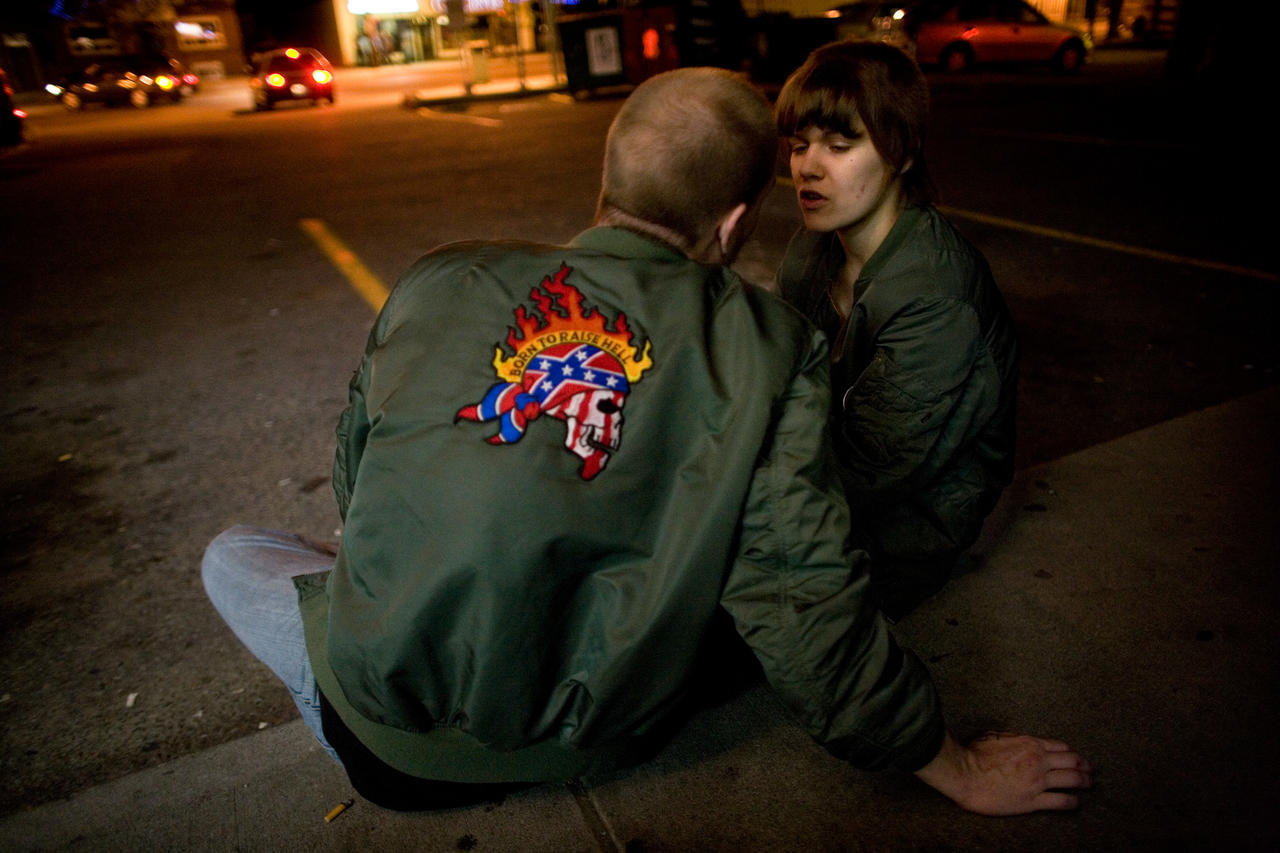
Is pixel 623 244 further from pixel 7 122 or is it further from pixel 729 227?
pixel 7 122

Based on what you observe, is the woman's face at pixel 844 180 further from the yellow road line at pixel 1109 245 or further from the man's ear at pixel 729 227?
the yellow road line at pixel 1109 245

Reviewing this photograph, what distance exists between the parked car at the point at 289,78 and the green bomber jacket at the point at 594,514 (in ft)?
71.0

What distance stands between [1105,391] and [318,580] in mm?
3282

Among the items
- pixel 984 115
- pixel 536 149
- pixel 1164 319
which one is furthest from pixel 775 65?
pixel 1164 319

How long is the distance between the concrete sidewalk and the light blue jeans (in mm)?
254

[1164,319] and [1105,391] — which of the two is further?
[1164,319]

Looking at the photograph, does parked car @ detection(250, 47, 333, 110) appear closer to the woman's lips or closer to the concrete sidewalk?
the woman's lips

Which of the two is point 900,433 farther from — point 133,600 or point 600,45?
point 600,45

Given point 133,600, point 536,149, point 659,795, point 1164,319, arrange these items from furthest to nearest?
1. point 536,149
2. point 1164,319
3. point 133,600
4. point 659,795

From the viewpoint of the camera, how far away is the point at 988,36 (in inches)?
664

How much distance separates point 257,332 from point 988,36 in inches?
652

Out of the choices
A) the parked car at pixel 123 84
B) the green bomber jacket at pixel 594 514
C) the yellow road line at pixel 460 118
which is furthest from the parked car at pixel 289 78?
the green bomber jacket at pixel 594 514

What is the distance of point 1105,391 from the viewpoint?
362cm

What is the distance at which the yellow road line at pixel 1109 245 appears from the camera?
490 centimetres
